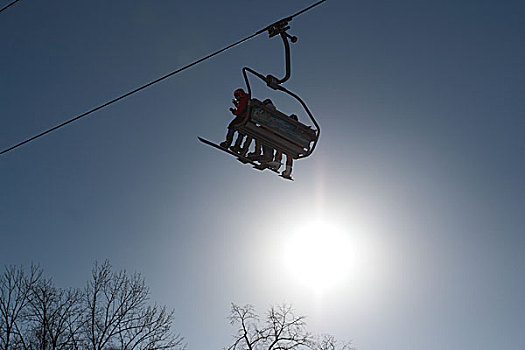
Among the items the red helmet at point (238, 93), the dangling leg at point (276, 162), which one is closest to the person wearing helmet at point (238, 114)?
the red helmet at point (238, 93)

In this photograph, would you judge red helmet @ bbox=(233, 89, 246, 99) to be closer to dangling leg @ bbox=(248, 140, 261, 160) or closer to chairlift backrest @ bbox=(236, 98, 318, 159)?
chairlift backrest @ bbox=(236, 98, 318, 159)

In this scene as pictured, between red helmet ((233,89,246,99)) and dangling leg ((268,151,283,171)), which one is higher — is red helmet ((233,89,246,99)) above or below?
above

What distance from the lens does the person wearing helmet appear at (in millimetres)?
8164

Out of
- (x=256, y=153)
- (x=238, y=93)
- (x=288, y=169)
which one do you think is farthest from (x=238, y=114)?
(x=288, y=169)

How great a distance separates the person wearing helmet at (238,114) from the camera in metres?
8.16

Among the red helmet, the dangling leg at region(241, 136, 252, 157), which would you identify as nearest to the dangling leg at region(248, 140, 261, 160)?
the dangling leg at region(241, 136, 252, 157)

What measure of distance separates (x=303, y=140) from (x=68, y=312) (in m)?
19.0

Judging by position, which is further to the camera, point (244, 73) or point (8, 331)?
point (8, 331)

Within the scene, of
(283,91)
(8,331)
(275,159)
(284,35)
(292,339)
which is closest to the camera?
(284,35)

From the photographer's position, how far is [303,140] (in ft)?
28.0

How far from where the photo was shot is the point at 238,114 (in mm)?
8258

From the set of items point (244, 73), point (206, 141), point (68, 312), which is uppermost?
point (68, 312)

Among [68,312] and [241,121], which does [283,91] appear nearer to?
[241,121]

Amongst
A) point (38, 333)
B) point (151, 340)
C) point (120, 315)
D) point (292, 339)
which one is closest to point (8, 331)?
point (38, 333)
